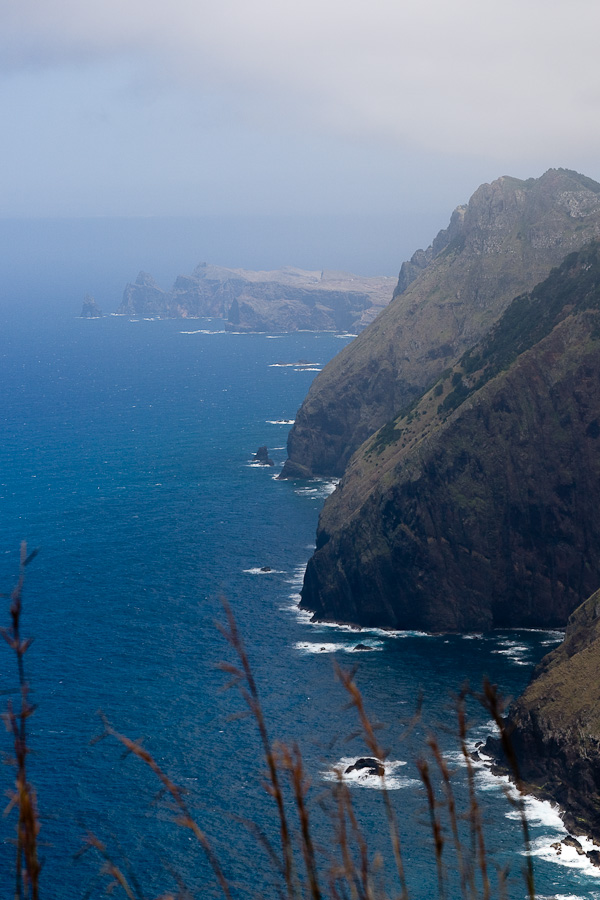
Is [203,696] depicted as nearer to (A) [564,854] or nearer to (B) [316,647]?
(B) [316,647]

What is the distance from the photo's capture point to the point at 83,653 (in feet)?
431

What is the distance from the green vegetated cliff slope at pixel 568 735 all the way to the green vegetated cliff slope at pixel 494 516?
1457 inches

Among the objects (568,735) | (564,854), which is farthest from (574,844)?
(568,735)

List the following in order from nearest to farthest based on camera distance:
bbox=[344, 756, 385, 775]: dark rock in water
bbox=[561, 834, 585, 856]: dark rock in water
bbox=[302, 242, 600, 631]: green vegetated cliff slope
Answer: bbox=[561, 834, 585, 856]: dark rock in water < bbox=[344, 756, 385, 775]: dark rock in water < bbox=[302, 242, 600, 631]: green vegetated cliff slope

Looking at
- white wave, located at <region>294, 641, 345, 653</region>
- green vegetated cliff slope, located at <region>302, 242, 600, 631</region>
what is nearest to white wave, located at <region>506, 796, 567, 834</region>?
white wave, located at <region>294, 641, 345, 653</region>

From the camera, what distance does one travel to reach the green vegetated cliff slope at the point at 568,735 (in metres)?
88.2

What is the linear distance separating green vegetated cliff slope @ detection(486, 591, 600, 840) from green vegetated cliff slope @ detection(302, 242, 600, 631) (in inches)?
1457

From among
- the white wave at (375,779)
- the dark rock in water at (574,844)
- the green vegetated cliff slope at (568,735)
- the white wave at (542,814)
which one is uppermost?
the green vegetated cliff slope at (568,735)

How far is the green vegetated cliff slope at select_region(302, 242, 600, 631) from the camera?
144 metres

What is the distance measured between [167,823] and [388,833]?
64.1 ft

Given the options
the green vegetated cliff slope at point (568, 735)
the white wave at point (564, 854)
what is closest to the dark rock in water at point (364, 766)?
the green vegetated cliff slope at point (568, 735)

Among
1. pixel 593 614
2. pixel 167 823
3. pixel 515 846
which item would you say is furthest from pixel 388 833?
pixel 593 614

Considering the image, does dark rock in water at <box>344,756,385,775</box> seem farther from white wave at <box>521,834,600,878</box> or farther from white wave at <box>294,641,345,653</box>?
white wave at <box>294,641,345,653</box>

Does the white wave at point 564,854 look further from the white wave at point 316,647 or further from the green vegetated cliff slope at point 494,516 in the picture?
the green vegetated cliff slope at point 494,516
